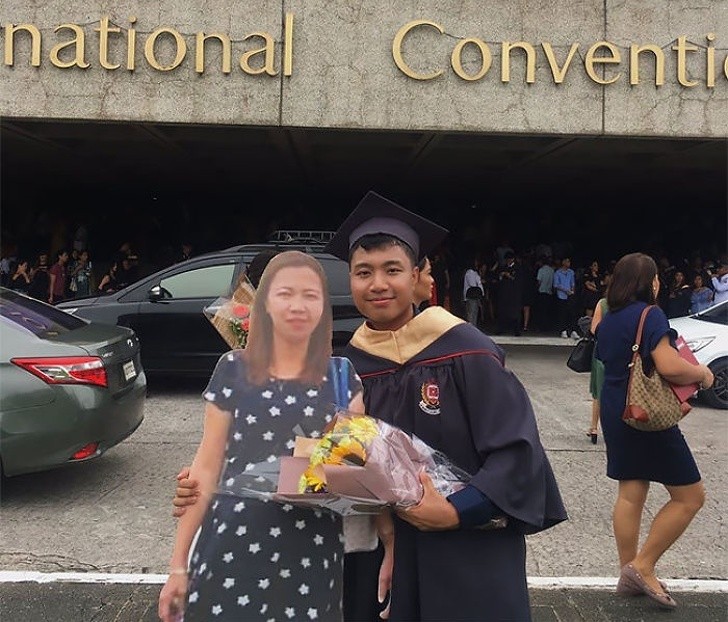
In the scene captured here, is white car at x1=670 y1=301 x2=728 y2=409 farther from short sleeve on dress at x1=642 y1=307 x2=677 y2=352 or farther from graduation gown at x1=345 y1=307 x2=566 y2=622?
graduation gown at x1=345 y1=307 x2=566 y2=622

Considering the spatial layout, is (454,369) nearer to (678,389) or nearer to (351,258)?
(351,258)

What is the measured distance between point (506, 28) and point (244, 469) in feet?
27.9

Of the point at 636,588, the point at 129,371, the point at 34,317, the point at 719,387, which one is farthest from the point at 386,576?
the point at 719,387

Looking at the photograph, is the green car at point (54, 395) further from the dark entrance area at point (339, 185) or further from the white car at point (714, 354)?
the white car at point (714, 354)

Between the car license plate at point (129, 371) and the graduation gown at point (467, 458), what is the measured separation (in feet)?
12.4

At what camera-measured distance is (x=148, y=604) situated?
3.28 meters

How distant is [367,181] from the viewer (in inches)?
660

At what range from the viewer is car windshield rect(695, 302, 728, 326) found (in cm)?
880

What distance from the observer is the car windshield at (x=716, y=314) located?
8.80 meters

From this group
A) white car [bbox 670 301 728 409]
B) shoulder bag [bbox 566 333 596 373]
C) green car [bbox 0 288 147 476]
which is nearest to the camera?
green car [bbox 0 288 147 476]

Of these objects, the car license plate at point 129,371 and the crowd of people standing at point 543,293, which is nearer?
the car license plate at point 129,371

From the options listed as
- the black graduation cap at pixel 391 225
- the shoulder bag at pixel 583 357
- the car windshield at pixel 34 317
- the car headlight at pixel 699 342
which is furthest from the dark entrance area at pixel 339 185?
the black graduation cap at pixel 391 225

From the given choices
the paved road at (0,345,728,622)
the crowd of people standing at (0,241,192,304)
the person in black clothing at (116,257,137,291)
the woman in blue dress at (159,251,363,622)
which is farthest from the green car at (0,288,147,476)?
the person in black clothing at (116,257,137,291)

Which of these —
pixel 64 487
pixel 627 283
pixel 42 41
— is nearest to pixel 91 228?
pixel 42 41
